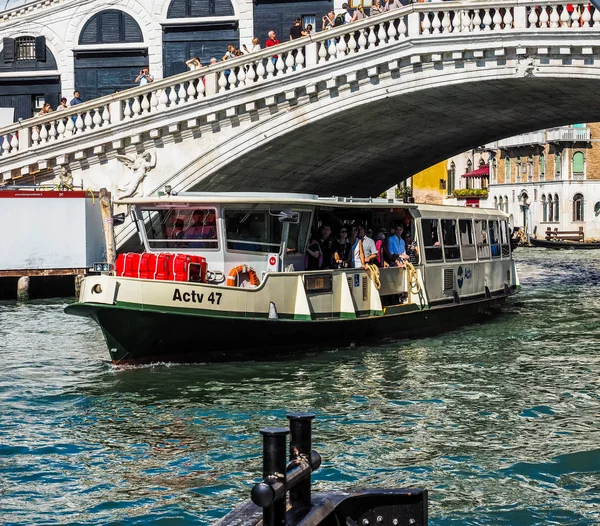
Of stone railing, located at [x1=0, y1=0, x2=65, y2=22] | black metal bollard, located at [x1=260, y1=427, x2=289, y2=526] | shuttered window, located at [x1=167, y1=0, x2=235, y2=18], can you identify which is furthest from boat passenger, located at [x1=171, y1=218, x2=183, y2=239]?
stone railing, located at [x1=0, y1=0, x2=65, y2=22]

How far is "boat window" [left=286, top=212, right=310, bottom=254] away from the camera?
52.9 ft

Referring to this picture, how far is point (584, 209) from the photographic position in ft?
200

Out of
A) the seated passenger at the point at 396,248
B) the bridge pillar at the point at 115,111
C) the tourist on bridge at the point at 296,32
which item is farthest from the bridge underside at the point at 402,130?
the seated passenger at the point at 396,248

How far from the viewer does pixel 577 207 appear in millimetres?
61656

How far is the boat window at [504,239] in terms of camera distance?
22.4 meters

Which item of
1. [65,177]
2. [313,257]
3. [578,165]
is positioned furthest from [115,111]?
[578,165]

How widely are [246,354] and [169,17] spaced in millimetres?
15377

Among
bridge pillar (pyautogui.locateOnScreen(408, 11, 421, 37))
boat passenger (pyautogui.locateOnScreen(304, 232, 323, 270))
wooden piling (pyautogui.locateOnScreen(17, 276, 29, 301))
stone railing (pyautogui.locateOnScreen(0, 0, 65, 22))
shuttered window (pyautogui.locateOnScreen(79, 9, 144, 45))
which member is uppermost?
stone railing (pyautogui.locateOnScreen(0, 0, 65, 22))

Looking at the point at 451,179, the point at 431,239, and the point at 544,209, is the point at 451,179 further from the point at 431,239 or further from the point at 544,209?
the point at 431,239

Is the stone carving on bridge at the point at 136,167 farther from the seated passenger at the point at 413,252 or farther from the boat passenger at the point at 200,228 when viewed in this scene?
the boat passenger at the point at 200,228

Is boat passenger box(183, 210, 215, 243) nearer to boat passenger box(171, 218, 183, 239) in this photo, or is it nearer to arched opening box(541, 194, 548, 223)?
boat passenger box(171, 218, 183, 239)

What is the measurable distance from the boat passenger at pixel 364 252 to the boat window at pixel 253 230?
1.46 m

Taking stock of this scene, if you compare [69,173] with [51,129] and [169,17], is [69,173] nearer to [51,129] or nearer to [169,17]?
[51,129]

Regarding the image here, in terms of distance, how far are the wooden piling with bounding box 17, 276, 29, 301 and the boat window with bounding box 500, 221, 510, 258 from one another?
382 inches
